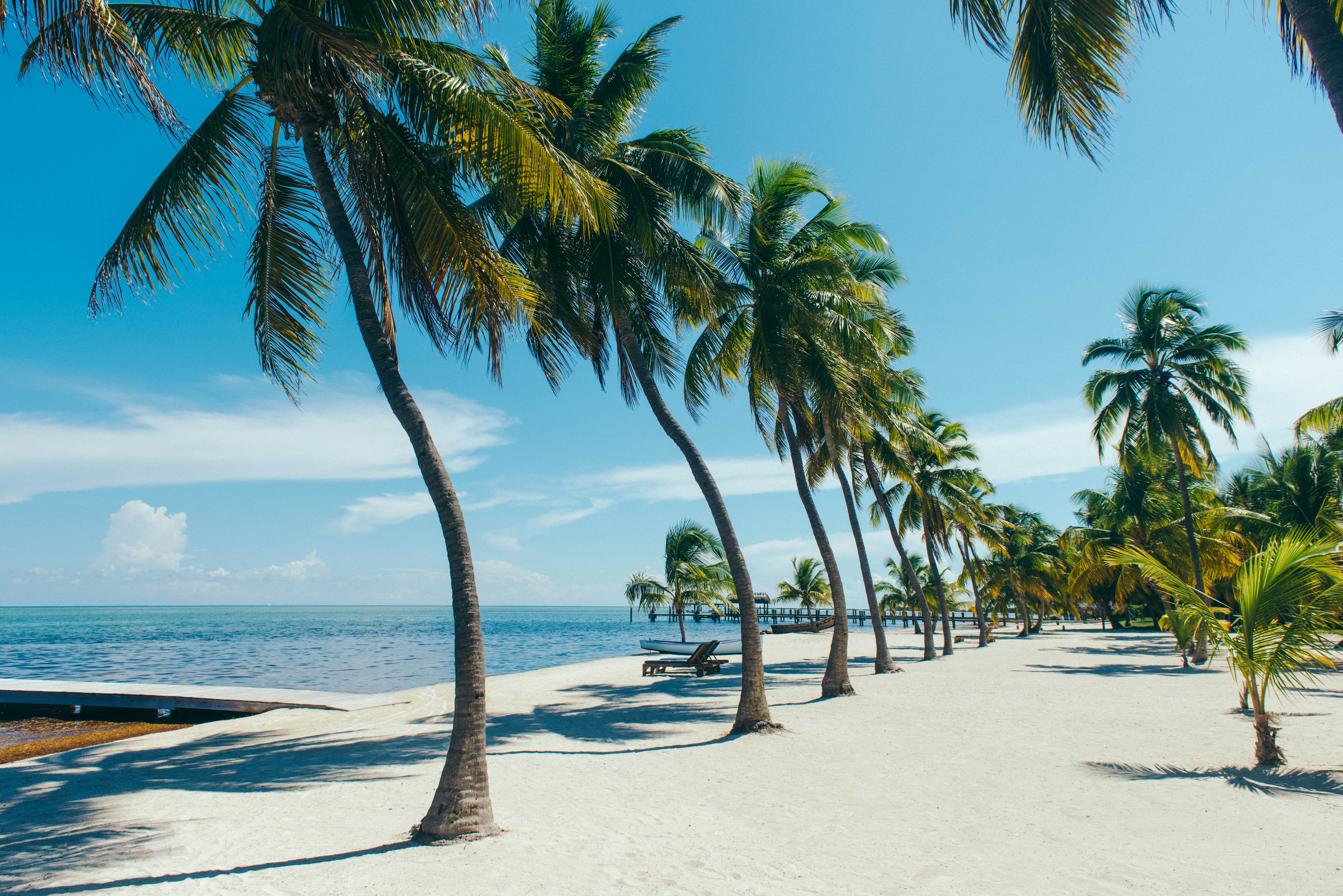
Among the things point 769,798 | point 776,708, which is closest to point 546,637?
point 776,708

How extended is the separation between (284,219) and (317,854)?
20.3 ft

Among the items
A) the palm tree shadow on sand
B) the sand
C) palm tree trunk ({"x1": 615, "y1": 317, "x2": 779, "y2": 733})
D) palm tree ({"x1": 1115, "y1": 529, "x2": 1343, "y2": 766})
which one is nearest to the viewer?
the sand

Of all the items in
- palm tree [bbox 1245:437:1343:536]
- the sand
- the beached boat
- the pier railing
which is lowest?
the pier railing

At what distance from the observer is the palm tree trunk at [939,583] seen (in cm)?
2475

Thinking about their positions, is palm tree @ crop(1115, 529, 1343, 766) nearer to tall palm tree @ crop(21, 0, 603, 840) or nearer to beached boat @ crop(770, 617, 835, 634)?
tall palm tree @ crop(21, 0, 603, 840)

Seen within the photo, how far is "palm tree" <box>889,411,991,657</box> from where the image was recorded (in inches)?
1002

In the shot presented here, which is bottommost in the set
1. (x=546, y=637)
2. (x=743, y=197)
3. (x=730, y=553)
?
(x=546, y=637)

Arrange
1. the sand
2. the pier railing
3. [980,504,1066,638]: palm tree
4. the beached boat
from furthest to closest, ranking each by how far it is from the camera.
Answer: the pier railing, the beached boat, [980,504,1066,638]: palm tree, the sand

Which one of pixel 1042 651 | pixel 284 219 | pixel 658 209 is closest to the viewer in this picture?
pixel 284 219

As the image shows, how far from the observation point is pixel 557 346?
36.6 feet

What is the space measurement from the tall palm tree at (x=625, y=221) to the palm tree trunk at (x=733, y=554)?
0.07 ft

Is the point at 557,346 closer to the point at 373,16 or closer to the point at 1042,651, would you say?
the point at 373,16

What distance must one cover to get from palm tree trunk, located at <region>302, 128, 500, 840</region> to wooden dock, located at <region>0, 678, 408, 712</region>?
8797 mm

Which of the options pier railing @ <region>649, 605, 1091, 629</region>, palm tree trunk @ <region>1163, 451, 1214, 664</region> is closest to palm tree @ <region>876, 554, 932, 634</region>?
pier railing @ <region>649, 605, 1091, 629</region>
